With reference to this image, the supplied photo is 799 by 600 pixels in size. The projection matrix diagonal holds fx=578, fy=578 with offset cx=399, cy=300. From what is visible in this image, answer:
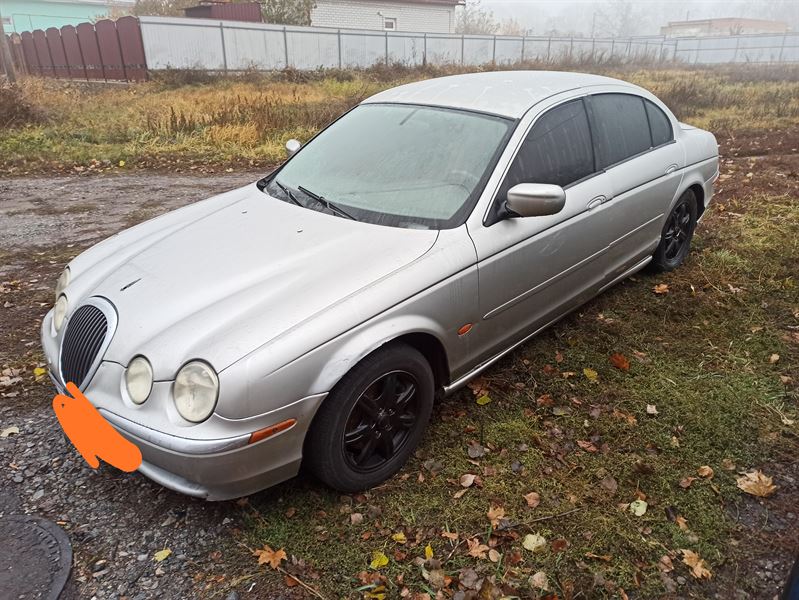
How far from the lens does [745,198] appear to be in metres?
6.95

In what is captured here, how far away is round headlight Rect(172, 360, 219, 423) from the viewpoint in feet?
7.03

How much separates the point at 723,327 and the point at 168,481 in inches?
147

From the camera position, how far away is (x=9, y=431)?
3.08 metres

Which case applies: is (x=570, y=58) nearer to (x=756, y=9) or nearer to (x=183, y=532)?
(x=183, y=532)

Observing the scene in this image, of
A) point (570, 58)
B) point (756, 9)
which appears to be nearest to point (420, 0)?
point (570, 58)

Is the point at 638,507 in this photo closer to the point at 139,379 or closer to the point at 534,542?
the point at 534,542

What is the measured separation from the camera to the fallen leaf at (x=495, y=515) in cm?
254

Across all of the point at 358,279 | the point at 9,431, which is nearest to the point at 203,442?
the point at 358,279

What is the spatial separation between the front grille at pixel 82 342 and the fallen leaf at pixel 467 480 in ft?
5.69

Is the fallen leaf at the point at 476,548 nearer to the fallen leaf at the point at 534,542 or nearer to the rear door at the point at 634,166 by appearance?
the fallen leaf at the point at 534,542

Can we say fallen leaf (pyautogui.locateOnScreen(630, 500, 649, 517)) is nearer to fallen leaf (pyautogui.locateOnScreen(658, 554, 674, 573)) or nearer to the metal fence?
fallen leaf (pyautogui.locateOnScreen(658, 554, 674, 573))

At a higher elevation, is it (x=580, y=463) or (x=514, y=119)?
(x=514, y=119)

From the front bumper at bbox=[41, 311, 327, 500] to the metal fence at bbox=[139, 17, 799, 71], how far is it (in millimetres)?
22307

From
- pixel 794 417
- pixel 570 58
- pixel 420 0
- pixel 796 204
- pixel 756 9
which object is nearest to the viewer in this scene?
pixel 794 417
